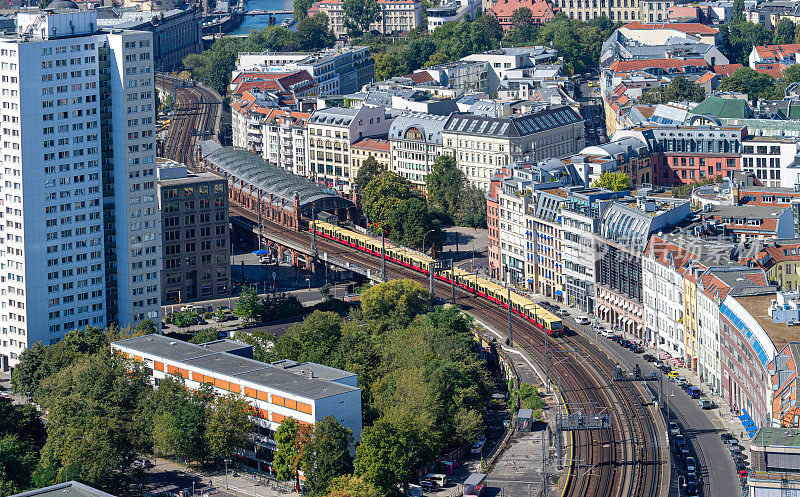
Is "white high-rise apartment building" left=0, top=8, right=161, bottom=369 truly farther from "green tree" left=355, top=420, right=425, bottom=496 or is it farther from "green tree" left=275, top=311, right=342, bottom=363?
"green tree" left=355, top=420, right=425, bottom=496

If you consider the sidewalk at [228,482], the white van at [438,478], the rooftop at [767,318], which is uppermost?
the rooftop at [767,318]

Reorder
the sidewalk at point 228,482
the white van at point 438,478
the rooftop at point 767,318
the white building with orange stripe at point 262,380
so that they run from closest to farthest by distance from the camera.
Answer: the white van at point 438,478 < the sidewalk at point 228,482 < the white building with orange stripe at point 262,380 < the rooftop at point 767,318

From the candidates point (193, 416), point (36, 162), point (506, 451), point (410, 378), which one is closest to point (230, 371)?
point (193, 416)

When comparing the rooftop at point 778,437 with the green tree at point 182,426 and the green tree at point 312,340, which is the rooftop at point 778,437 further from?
the green tree at point 182,426

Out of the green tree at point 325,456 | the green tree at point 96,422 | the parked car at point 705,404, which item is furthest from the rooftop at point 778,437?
the green tree at point 96,422

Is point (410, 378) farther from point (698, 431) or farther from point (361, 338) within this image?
point (698, 431)

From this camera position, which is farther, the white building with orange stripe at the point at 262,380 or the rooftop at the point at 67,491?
the white building with orange stripe at the point at 262,380

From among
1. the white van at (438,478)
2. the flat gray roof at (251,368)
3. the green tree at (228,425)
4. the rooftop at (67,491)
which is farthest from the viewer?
the flat gray roof at (251,368)

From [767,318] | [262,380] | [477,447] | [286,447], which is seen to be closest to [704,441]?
[767,318]

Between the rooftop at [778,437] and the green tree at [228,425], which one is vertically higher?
Answer: the rooftop at [778,437]
